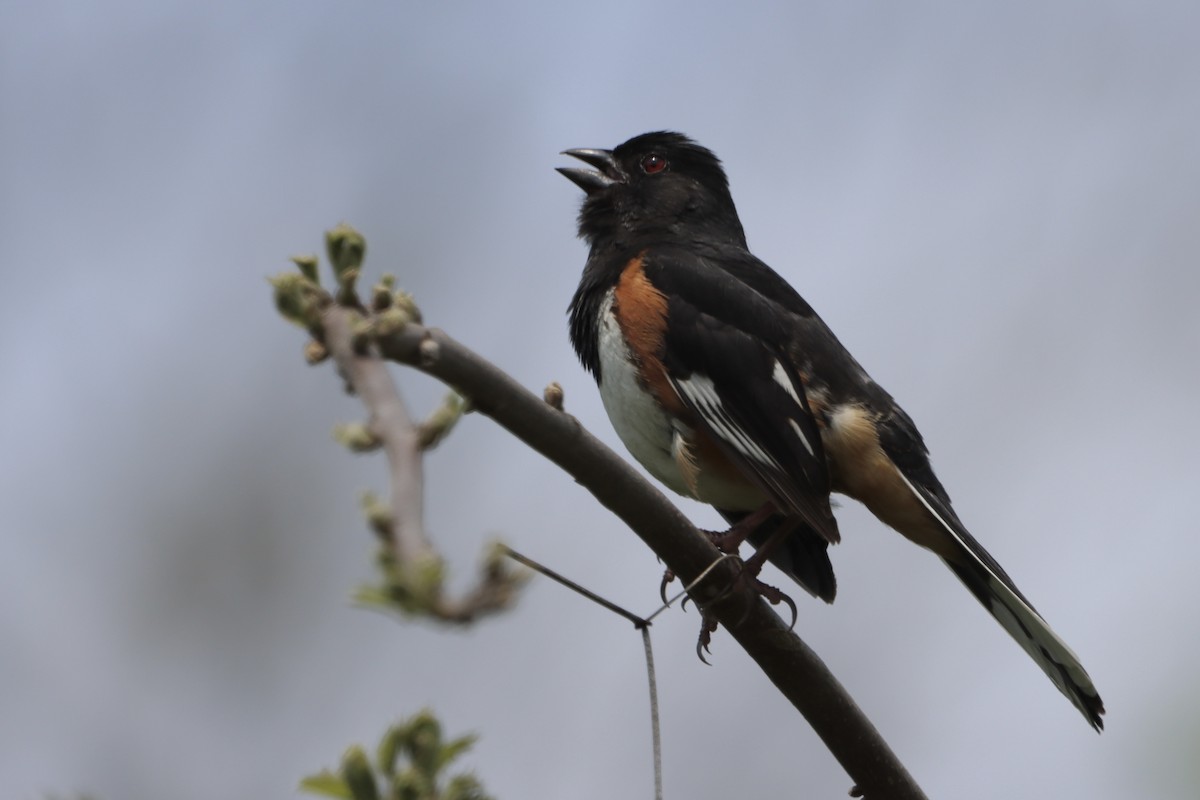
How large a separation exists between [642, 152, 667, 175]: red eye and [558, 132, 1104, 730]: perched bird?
0.75 metres

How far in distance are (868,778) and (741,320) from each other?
5.14 ft

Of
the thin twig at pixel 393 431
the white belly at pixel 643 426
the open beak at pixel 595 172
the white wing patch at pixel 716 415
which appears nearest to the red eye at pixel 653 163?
the open beak at pixel 595 172

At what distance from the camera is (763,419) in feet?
11.9

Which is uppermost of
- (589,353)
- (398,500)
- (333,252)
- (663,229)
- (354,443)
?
(663,229)

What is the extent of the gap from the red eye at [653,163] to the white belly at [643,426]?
1.11 metres

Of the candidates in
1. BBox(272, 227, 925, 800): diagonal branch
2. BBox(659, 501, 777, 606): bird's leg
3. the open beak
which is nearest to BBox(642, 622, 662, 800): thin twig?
BBox(272, 227, 925, 800): diagonal branch

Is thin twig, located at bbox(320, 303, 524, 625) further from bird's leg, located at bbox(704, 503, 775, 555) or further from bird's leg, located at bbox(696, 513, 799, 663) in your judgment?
bird's leg, located at bbox(704, 503, 775, 555)

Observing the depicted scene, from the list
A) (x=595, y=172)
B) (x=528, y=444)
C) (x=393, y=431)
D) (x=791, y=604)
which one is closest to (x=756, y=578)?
(x=791, y=604)

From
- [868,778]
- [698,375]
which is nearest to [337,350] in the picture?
[868,778]

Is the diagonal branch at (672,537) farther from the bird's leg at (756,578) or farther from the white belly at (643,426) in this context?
the white belly at (643,426)

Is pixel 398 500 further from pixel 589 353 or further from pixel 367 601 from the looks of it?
pixel 589 353

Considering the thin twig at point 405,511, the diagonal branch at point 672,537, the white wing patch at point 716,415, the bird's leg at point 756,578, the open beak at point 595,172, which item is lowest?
the thin twig at point 405,511

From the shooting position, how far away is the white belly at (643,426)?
3721 millimetres

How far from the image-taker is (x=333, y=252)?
141cm
